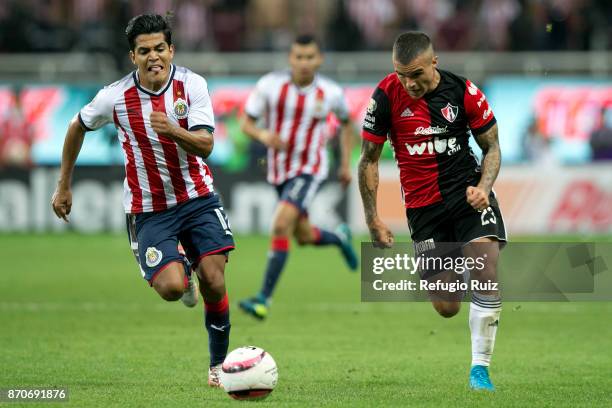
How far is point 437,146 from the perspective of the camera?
7512 millimetres

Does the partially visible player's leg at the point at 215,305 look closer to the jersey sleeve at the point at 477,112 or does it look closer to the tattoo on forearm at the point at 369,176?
the tattoo on forearm at the point at 369,176

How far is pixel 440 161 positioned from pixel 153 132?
6.18 feet

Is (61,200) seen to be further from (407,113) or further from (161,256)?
(407,113)

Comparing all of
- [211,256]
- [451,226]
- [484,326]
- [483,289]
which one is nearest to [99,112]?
[211,256]

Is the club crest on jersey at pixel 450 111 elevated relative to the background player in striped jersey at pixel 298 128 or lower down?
elevated

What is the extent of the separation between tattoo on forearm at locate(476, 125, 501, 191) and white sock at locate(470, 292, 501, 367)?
766mm

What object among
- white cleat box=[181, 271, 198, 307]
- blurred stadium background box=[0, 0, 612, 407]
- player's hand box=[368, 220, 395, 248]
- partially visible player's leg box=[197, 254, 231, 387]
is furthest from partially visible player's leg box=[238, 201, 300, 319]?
player's hand box=[368, 220, 395, 248]

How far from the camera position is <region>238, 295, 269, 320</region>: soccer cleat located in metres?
11.0

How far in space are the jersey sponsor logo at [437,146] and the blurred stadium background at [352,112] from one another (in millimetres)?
12277

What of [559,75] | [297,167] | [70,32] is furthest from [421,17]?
[297,167]

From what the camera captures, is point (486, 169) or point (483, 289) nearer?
point (486, 169)

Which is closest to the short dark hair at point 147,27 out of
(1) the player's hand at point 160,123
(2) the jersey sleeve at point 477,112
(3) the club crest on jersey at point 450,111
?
(1) the player's hand at point 160,123

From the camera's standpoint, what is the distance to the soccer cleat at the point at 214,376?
291 inches

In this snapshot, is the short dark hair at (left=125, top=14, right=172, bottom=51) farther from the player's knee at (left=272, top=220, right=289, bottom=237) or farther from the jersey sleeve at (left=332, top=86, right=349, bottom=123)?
the jersey sleeve at (left=332, top=86, right=349, bottom=123)
